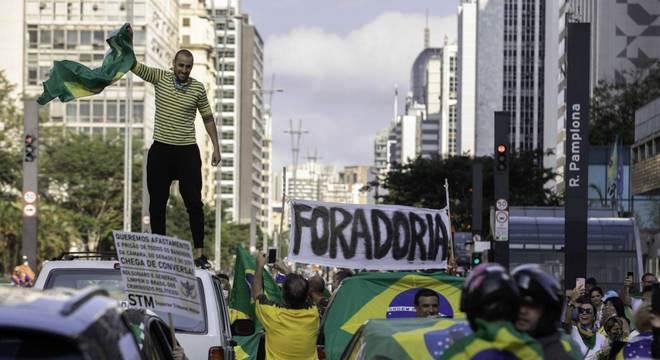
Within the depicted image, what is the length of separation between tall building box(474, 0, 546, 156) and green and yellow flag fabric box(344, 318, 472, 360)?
A: 181 m

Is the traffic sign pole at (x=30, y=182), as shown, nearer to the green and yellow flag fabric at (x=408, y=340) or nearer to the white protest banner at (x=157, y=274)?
→ the white protest banner at (x=157, y=274)

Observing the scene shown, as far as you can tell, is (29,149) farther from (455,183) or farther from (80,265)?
(455,183)

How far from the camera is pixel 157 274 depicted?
30.3 feet

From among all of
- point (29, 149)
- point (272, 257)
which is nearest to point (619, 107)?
point (29, 149)

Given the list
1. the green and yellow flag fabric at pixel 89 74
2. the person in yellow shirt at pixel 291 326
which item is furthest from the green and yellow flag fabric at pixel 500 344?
the green and yellow flag fabric at pixel 89 74

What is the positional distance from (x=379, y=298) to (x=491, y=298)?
25.9 feet

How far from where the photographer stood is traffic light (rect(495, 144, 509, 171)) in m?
31.2

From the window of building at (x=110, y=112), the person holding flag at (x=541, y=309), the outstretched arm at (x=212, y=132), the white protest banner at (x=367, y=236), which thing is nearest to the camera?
the person holding flag at (x=541, y=309)

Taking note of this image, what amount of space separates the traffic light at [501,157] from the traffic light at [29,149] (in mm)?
16050

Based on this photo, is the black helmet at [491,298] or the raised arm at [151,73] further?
the raised arm at [151,73]

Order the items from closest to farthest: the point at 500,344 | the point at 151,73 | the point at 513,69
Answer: the point at 500,344 < the point at 151,73 < the point at 513,69

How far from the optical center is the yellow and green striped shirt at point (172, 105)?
13.7m

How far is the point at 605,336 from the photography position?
44.7 ft

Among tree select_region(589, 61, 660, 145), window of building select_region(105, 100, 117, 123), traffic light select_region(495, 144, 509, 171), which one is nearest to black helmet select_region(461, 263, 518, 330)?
traffic light select_region(495, 144, 509, 171)
